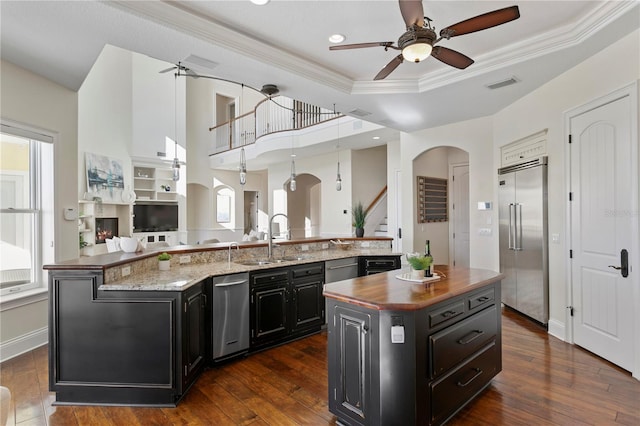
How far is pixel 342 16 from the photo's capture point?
291 centimetres

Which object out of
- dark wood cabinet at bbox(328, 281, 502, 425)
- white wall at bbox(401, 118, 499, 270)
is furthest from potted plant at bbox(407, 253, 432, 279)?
white wall at bbox(401, 118, 499, 270)

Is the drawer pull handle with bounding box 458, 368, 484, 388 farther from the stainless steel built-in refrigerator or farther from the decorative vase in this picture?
the stainless steel built-in refrigerator

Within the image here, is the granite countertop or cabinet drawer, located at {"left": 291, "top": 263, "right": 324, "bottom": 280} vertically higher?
the granite countertop

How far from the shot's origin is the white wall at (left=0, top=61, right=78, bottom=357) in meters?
3.43

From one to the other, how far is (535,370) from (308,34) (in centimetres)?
370

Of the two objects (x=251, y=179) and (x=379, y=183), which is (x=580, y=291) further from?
(x=251, y=179)

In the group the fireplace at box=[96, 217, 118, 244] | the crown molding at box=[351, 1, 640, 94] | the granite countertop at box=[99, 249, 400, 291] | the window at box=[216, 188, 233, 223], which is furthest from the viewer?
the window at box=[216, 188, 233, 223]

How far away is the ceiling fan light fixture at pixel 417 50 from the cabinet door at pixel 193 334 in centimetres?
247

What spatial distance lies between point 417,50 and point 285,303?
9.06 ft

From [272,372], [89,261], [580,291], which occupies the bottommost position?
[272,372]

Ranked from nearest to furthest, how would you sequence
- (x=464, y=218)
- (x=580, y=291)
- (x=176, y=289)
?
(x=176, y=289) < (x=580, y=291) < (x=464, y=218)

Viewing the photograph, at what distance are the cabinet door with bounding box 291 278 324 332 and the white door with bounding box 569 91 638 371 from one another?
2.80 metres

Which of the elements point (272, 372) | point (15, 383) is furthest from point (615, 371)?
point (15, 383)

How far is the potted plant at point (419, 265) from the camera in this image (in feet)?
8.76
